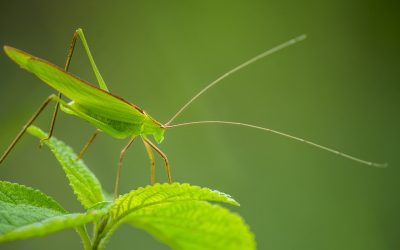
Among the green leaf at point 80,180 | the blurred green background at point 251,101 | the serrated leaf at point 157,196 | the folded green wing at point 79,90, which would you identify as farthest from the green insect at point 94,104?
the blurred green background at point 251,101

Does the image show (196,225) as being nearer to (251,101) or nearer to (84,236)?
(84,236)

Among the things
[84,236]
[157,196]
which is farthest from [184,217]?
[84,236]

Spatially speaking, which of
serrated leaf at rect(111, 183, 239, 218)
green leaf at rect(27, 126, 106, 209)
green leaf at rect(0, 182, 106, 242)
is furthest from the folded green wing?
serrated leaf at rect(111, 183, 239, 218)

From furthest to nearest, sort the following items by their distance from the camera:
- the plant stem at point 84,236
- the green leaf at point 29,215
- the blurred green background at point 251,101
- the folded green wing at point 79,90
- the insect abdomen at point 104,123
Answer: the blurred green background at point 251,101, the insect abdomen at point 104,123, the folded green wing at point 79,90, the plant stem at point 84,236, the green leaf at point 29,215

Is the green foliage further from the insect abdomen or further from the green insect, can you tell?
the insect abdomen

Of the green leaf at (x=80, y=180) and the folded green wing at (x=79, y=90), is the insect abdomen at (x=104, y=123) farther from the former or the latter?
the green leaf at (x=80, y=180)

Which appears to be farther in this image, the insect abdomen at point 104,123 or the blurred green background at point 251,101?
the blurred green background at point 251,101
